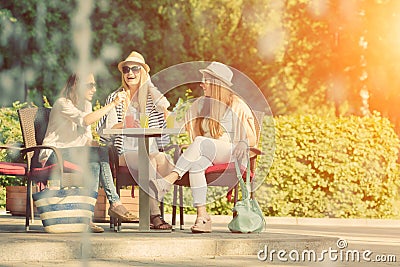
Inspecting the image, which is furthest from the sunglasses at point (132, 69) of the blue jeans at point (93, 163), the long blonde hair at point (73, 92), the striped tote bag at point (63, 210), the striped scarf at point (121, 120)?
the striped tote bag at point (63, 210)

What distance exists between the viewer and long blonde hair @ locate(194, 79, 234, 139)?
32.2 feet

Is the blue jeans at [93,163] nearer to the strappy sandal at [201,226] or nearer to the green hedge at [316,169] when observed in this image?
the strappy sandal at [201,226]

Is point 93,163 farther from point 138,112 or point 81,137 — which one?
point 138,112

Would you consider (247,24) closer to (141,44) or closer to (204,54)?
(204,54)

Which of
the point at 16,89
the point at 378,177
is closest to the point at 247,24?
the point at 16,89

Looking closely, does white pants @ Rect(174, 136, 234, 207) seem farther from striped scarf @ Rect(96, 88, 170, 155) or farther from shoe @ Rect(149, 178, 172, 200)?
striped scarf @ Rect(96, 88, 170, 155)

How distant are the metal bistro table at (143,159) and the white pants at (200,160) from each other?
289 millimetres

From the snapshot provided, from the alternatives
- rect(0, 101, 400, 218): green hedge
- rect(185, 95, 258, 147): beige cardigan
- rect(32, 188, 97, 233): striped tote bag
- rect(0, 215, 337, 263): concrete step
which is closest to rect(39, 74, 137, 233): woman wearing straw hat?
rect(32, 188, 97, 233): striped tote bag

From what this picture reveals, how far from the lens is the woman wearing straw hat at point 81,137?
30.5 feet

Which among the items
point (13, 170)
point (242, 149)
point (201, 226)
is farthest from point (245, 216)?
point (13, 170)

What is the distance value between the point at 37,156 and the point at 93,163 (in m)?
0.53

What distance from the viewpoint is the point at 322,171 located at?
1584cm

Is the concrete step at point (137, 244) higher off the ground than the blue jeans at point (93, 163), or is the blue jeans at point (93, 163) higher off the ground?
the blue jeans at point (93, 163)

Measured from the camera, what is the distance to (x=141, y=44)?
2716 centimetres
